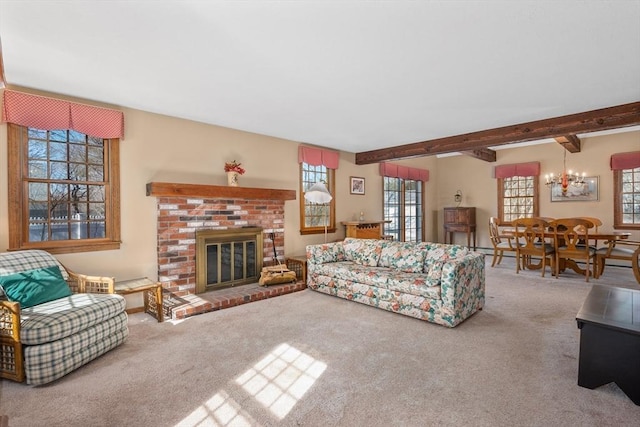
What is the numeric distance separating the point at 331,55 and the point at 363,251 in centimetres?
270

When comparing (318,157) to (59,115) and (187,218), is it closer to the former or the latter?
(187,218)

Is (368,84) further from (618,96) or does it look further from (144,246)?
(144,246)

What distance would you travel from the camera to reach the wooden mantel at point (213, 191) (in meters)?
3.76

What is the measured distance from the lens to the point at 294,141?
5492 millimetres

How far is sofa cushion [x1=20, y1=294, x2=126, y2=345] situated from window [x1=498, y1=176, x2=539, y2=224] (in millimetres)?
7939

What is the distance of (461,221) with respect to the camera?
25.7 feet

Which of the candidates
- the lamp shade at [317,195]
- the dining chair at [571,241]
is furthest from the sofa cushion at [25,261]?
the dining chair at [571,241]

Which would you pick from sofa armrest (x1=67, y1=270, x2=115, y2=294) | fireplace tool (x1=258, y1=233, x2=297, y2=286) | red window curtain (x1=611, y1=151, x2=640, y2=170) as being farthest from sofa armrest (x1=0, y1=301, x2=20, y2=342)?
red window curtain (x1=611, y1=151, x2=640, y2=170)

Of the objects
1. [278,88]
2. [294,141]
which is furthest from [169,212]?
[294,141]

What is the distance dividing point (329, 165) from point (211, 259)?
9.11 feet

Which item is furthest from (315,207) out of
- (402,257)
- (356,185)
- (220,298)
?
A: (220,298)

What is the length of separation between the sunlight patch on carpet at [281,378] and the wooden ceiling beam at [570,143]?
18.8 ft

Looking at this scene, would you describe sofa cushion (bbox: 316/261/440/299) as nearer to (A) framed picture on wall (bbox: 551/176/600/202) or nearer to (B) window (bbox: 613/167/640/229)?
(A) framed picture on wall (bbox: 551/176/600/202)

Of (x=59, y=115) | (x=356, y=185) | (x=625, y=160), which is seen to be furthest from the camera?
(x=356, y=185)
